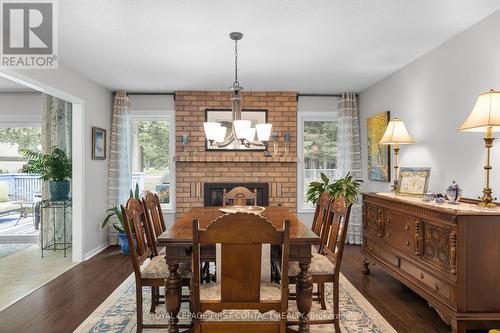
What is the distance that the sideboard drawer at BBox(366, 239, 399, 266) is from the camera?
121 inches

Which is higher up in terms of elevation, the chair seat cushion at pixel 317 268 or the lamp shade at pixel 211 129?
the lamp shade at pixel 211 129

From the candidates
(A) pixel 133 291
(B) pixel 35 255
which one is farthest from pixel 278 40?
(B) pixel 35 255

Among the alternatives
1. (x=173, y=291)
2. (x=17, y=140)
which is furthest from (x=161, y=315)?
(x=17, y=140)

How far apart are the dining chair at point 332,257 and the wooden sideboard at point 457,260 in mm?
694

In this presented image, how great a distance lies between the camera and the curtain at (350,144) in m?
5.10

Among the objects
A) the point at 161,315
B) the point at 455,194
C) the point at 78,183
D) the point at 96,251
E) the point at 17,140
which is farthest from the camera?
the point at 17,140

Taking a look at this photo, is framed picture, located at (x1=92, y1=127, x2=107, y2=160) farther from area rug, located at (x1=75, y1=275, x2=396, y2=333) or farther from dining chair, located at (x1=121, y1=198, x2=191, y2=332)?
dining chair, located at (x1=121, y1=198, x2=191, y2=332)

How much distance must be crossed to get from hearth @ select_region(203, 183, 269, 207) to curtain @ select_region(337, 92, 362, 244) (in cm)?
130

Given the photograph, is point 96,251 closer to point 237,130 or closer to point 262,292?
point 237,130

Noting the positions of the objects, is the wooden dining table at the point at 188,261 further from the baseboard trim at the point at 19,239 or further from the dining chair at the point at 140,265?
the baseboard trim at the point at 19,239

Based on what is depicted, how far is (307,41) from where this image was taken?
3115 mm

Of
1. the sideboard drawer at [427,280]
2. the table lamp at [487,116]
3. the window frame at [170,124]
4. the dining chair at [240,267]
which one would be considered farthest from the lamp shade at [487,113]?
the window frame at [170,124]

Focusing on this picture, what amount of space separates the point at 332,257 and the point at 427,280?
0.83 m

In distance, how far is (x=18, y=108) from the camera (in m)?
5.41
